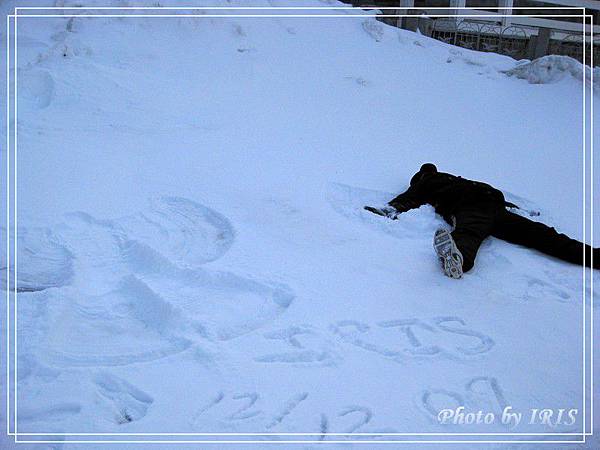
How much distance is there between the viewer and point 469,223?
3.50 m

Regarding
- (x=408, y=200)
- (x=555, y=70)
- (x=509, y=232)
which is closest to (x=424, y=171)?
(x=408, y=200)

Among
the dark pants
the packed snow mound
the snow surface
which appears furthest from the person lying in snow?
the packed snow mound

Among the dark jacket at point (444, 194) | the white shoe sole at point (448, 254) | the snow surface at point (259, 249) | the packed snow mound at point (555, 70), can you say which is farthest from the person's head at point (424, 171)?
the packed snow mound at point (555, 70)

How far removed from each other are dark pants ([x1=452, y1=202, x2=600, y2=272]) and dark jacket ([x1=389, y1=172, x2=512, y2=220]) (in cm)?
5

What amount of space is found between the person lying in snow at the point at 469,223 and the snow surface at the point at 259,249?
4.6 inches

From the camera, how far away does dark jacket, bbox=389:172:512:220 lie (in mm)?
3744

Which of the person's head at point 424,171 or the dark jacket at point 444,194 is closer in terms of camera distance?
Answer: the dark jacket at point 444,194

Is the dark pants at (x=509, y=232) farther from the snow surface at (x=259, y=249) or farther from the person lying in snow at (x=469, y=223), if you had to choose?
the snow surface at (x=259, y=249)

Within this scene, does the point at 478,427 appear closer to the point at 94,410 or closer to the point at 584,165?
the point at 94,410

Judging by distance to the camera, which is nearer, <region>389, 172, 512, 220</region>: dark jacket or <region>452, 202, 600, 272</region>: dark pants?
<region>452, 202, 600, 272</region>: dark pants

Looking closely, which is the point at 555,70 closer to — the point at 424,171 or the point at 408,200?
the point at 424,171

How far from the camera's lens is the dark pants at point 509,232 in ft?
11.3

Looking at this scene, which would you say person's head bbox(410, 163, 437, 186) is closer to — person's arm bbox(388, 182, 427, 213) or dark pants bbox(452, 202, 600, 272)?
person's arm bbox(388, 182, 427, 213)

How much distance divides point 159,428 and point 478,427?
116 centimetres
